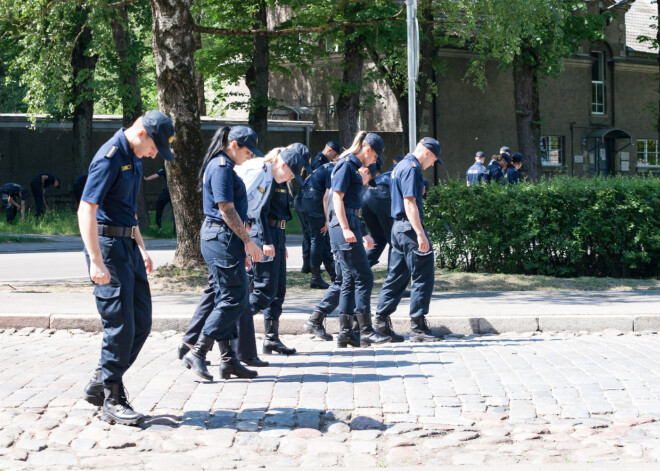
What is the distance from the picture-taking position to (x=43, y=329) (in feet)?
32.7

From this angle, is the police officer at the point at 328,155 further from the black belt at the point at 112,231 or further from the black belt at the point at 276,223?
the black belt at the point at 112,231

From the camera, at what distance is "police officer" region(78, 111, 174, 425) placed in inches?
223

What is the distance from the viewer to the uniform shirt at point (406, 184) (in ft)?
29.3

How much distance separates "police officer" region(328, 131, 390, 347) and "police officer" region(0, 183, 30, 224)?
59.9 feet

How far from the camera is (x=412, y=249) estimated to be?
29.9 feet

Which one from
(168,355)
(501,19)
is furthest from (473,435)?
(501,19)

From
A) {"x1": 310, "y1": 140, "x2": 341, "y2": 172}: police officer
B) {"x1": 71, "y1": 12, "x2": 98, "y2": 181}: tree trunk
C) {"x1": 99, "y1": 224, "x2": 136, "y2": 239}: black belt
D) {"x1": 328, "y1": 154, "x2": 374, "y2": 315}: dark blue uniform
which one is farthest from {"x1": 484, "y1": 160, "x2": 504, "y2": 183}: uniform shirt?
{"x1": 71, "y1": 12, "x2": 98, "y2": 181}: tree trunk

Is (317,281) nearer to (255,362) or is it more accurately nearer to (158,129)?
(255,362)

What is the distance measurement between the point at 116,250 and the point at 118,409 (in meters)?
0.95

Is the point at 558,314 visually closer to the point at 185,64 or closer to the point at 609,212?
the point at 609,212

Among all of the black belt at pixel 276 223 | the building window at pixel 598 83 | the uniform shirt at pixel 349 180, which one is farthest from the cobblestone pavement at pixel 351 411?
the building window at pixel 598 83

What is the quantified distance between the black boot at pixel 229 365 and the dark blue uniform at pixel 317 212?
A: 5.60 metres

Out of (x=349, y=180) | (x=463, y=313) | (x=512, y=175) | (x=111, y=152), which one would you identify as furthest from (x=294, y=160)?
(x=512, y=175)

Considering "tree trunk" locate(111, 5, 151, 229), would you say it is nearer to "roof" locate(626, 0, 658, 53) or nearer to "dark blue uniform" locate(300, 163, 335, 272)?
"dark blue uniform" locate(300, 163, 335, 272)
